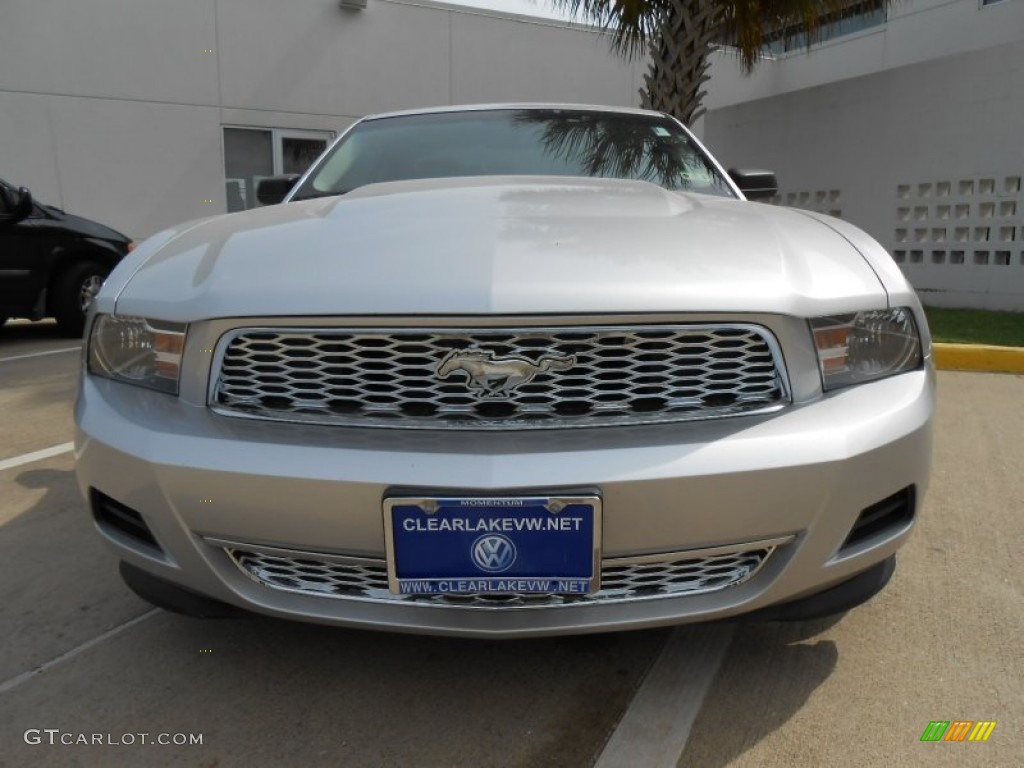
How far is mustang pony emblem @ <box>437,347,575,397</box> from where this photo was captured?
148 centimetres

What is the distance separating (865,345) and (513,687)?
1.06 meters

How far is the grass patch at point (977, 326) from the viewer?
589cm

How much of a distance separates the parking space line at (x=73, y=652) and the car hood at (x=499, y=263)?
86cm

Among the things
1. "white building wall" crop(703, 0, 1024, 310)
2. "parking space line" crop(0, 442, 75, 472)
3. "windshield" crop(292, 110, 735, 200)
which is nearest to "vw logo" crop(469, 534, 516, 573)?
"windshield" crop(292, 110, 735, 200)

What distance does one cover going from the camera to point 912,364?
5.65 feet

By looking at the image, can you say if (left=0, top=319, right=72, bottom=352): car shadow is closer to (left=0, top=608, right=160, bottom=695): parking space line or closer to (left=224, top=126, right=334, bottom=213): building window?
(left=224, top=126, right=334, bottom=213): building window

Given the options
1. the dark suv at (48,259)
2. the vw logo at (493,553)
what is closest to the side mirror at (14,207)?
the dark suv at (48,259)

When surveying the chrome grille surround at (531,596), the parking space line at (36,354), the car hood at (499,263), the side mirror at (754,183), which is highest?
the side mirror at (754,183)

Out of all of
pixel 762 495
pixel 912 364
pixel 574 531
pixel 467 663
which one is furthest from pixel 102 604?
pixel 912 364

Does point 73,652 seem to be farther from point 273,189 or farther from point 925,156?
point 925,156

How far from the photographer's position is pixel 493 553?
4.59 feet

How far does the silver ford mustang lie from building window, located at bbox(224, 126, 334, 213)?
369 inches

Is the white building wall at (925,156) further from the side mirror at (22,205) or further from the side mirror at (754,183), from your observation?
the side mirror at (22,205)

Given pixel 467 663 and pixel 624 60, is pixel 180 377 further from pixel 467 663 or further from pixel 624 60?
pixel 624 60
